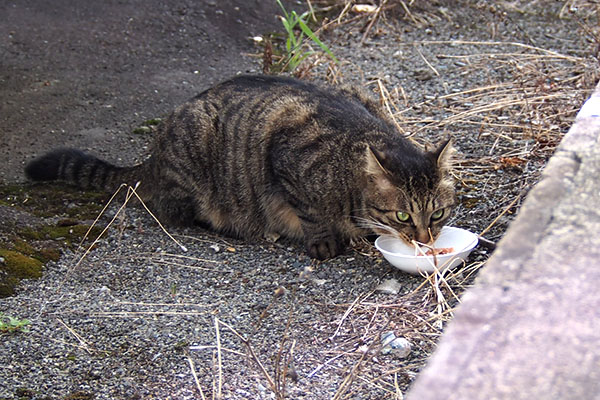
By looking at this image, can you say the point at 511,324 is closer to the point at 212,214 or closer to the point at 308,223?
the point at 308,223

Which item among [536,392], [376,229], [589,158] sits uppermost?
[589,158]

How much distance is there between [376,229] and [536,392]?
215cm

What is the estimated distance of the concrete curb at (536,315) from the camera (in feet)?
5.04

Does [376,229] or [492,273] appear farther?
[376,229]

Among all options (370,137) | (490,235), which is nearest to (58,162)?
(370,137)

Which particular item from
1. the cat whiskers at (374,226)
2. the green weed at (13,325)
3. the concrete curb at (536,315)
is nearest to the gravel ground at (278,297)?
the green weed at (13,325)

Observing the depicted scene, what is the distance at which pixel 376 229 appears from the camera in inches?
144

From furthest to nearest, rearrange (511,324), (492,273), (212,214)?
(212,214) < (492,273) < (511,324)

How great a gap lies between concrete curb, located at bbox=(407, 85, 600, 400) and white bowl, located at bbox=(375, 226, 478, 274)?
3.77 ft

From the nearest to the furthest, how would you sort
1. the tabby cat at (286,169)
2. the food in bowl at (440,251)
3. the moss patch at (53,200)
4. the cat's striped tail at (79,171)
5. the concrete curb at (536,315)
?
1. the concrete curb at (536,315)
2. the food in bowl at (440,251)
3. the tabby cat at (286,169)
4. the moss patch at (53,200)
5. the cat's striped tail at (79,171)

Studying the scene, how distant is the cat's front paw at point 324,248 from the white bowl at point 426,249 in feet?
0.87

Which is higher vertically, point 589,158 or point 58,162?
point 589,158

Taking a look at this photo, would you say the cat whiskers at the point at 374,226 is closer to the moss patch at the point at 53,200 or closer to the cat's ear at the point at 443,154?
the cat's ear at the point at 443,154

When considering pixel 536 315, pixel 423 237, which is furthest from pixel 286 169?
pixel 536 315
